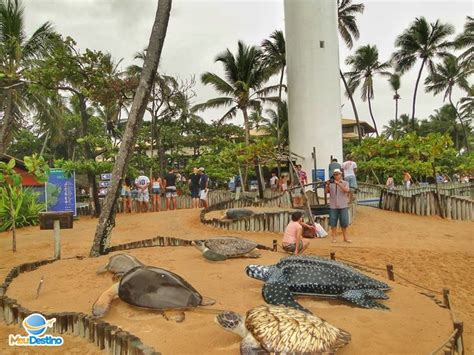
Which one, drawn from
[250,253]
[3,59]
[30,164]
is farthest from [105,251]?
[3,59]

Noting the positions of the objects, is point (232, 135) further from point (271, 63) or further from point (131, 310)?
point (131, 310)

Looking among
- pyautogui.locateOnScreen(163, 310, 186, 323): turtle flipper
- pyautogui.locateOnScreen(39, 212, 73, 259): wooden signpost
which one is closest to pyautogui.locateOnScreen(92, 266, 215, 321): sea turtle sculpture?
pyautogui.locateOnScreen(163, 310, 186, 323): turtle flipper

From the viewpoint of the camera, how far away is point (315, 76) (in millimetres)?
18641

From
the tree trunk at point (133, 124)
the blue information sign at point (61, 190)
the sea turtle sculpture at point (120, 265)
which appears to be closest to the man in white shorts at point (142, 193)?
the blue information sign at point (61, 190)

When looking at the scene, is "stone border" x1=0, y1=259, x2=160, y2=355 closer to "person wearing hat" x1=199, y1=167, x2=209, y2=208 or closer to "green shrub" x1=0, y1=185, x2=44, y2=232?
"green shrub" x1=0, y1=185, x2=44, y2=232

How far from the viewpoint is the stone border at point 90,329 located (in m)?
3.15

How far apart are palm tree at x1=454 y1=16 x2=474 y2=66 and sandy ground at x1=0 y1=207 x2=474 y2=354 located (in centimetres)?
2220

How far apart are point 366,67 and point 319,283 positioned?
1252 inches

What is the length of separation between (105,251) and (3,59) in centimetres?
1203

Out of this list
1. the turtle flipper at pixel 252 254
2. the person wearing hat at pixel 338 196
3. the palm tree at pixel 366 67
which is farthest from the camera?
the palm tree at pixel 366 67

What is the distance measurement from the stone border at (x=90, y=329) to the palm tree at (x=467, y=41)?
31.1 m

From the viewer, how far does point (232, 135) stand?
29016mm

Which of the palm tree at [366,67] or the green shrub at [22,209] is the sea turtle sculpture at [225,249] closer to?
the green shrub at [22,209]

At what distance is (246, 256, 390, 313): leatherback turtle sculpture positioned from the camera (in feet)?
14.1
